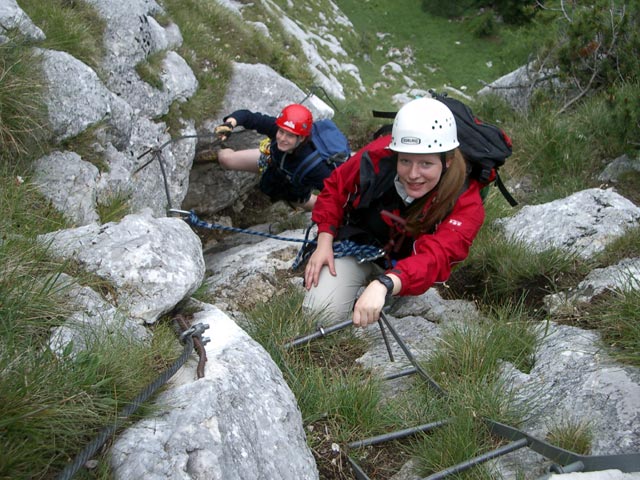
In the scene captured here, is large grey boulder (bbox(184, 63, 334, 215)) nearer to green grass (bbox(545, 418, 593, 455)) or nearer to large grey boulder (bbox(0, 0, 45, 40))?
large grey boulder (bbox(0, 0, 45, 40))

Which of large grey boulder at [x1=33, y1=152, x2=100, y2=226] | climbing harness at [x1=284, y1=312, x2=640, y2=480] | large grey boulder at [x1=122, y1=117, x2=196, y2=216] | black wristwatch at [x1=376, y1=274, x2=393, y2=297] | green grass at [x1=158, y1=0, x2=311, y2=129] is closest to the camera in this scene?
climbing harness at [x1=284, y1=312, x2=640, y2=480]

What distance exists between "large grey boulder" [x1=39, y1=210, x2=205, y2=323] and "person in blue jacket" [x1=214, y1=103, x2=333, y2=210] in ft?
8.66

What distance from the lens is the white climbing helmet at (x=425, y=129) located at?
149 inches

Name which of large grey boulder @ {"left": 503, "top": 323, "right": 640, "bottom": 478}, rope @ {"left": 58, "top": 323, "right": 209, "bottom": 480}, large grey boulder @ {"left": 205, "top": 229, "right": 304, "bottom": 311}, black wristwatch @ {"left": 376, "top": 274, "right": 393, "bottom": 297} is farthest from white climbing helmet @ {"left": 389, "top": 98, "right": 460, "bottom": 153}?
large grey boulder @ {"left": 205, "top": 229, "right": 304, "bottom": 311}

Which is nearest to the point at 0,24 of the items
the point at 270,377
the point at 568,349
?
the point at 270,377

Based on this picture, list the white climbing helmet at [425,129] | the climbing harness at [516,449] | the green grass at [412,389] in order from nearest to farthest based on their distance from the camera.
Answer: the climbing harness at [516,449] → the green grass at [412,389] → the white climbing helmet at [425,129]

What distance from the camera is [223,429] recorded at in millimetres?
2518

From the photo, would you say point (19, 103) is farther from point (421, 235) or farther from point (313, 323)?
Answer: point (421, 235)

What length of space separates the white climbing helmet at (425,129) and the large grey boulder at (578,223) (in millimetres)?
2014

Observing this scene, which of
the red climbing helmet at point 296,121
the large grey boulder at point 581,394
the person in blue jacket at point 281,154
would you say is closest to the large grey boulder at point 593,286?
the large grey boulder at point 581,394

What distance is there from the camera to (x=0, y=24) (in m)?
4.68

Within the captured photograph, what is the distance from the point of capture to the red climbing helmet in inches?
237

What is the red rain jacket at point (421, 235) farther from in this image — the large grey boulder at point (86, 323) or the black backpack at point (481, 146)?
the large grey boulder at point (86, 323)

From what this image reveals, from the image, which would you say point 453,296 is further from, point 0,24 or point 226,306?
point 0,24
